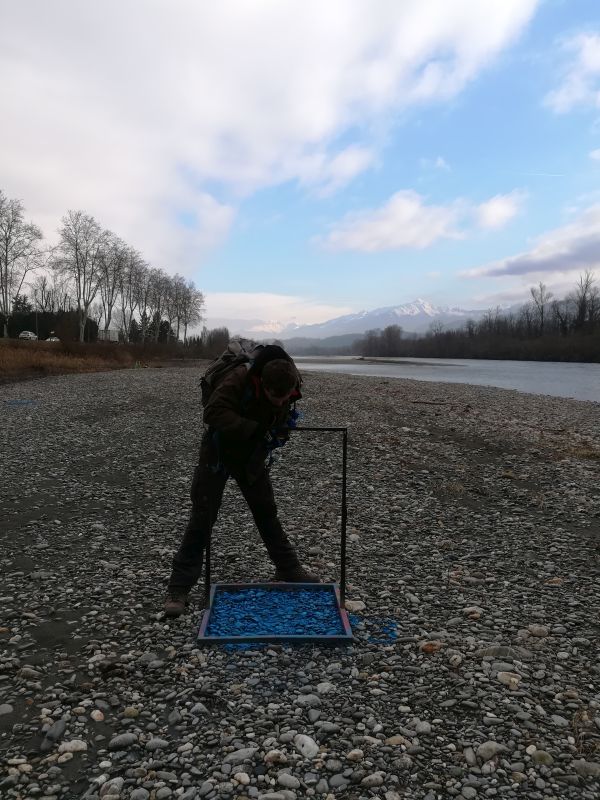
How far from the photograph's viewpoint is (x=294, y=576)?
5.34 metres

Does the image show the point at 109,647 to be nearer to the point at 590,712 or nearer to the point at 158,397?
the point at 590,712

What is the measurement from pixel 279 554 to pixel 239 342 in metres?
2.10

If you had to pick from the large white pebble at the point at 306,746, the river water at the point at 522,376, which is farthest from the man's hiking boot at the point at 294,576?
the river water at the point at 522,376

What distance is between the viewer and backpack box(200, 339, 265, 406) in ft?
14.6

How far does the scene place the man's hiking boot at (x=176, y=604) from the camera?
4.71 m

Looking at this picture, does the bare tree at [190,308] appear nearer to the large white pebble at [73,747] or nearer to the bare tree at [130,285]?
the bare tree at [130,285]

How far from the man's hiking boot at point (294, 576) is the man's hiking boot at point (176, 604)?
3.12ft

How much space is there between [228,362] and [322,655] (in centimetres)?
245

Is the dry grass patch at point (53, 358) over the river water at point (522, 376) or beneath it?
over

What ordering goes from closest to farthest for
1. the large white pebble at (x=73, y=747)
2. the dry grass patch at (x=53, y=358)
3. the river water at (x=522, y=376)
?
1. the large white pebble at (x=73, y=747)
2. the dry grass patch at (x=53, y=358)
3. the river water at (x=522, y=376)

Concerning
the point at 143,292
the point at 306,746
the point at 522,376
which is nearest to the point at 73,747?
the point at 306,746

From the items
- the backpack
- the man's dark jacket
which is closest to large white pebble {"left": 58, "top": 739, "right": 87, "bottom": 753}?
the man's dark jacket

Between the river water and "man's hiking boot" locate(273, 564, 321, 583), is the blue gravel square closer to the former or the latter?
"man's hiking boot" locate(273, 564, 321, 583)

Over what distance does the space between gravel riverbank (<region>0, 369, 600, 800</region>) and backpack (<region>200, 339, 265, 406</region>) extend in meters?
2.03
